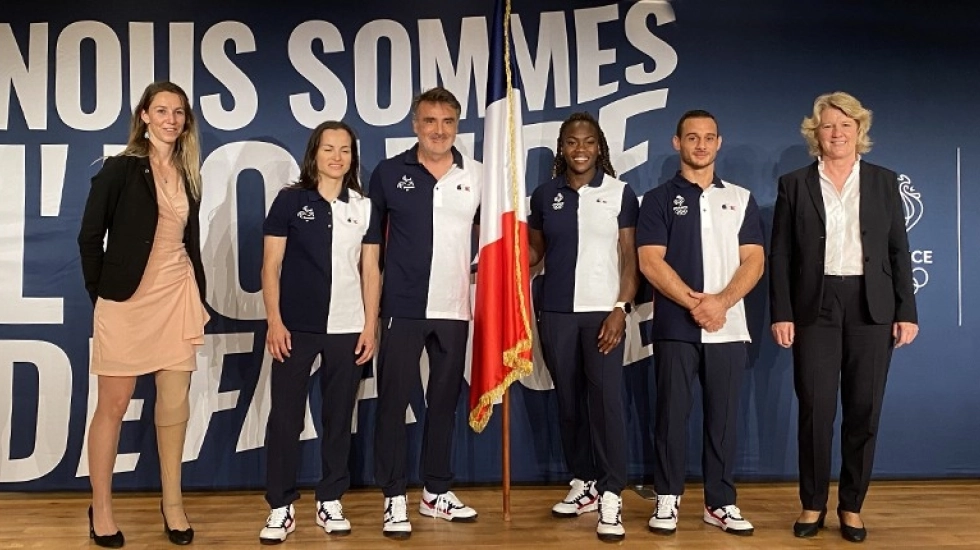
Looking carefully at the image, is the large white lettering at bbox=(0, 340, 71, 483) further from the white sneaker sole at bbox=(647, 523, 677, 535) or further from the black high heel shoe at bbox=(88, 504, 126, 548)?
the white sneaker sole at bbox=(647, 523, 677, 535)

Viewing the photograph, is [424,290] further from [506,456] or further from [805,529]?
[805,529]

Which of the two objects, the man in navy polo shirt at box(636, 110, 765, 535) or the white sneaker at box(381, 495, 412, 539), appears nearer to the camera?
the white sneaker at box(381, 495, 412, 539)

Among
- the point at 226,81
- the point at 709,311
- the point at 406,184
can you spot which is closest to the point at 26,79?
the point at 226,81

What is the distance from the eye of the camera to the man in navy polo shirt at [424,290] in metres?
3.53

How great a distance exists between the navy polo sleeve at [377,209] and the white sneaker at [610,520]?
4.31ft

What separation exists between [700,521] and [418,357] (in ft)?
4.27

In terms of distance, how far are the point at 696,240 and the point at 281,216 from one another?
1.59 m

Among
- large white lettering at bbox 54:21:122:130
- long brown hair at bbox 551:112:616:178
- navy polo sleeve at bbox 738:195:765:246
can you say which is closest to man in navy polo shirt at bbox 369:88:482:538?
long brown hair at bbox 551:112:616:178

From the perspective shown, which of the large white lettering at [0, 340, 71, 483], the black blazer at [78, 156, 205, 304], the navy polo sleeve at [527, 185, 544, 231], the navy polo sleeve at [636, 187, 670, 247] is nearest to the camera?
the black blazer at [78, 156, 205, 304]

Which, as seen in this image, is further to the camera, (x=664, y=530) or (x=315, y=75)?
(x=315, y=75)

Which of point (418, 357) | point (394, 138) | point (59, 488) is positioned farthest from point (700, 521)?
point (59, 488)

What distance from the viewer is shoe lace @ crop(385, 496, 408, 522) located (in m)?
3.46

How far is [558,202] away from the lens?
3746 mm

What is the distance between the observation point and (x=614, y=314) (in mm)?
3582
